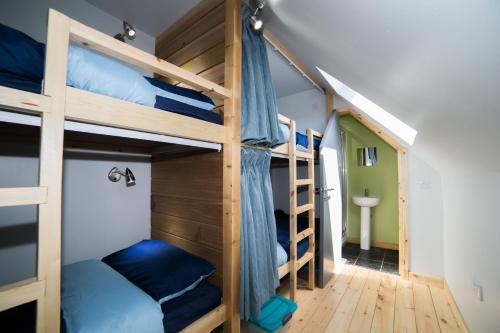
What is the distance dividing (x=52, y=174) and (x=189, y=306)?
986 millimetres

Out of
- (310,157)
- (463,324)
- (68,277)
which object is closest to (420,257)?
(463,324)

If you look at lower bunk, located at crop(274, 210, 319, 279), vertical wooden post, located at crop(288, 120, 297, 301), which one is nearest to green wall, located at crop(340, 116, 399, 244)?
lower bunk, located at crop(274, 210, 319, 279)

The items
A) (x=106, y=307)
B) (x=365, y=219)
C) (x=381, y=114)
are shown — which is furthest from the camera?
(x=365, y=219)

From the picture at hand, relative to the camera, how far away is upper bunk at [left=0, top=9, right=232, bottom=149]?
2.27 feet

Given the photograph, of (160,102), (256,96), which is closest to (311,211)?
(256,96)

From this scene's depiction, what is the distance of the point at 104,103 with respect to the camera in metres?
0.85

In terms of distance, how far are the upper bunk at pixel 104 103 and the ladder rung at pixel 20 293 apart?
530 mm

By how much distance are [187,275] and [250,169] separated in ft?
2.74

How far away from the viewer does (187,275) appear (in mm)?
1330

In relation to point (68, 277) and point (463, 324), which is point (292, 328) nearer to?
point (463, 324)

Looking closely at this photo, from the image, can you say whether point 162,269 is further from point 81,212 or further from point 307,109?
point 307,109

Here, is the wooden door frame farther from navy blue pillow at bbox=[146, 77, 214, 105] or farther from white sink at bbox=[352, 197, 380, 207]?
navy blue pillow at bbox=[146, 77, 214, 105]

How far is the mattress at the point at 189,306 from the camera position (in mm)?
1093

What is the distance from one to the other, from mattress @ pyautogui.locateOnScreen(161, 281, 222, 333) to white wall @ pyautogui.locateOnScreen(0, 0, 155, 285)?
107 cm
